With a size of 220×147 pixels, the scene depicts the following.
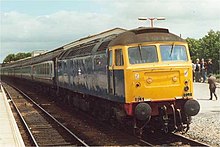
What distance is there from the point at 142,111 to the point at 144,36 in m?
2.20

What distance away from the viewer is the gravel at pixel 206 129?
39.6 ft

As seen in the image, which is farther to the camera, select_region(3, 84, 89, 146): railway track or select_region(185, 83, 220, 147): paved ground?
select_region(3, 84, 89, 146): railway track

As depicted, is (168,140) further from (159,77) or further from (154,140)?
(159,77)

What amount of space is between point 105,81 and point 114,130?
1712mm

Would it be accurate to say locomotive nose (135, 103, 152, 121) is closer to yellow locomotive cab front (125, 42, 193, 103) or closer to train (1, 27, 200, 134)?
train (1, 27, 200, 134)

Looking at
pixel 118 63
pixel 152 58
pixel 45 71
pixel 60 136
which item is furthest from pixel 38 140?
pixel 45 71

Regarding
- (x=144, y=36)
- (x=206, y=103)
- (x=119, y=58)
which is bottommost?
(x=206, y=103)

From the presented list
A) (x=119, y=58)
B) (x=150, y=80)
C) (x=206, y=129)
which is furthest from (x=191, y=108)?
(x=119, y=58)

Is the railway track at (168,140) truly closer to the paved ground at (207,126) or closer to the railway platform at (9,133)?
the paved ground at (207,126)

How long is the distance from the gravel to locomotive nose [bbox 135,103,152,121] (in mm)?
1814

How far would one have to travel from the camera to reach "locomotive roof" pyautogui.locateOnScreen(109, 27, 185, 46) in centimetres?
1223

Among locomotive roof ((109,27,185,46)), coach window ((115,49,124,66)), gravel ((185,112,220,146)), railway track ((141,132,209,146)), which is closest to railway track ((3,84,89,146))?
railway track ((141,132,209,146))

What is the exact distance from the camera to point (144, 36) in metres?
12.3

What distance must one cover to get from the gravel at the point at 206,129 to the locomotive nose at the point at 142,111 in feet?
5.95
